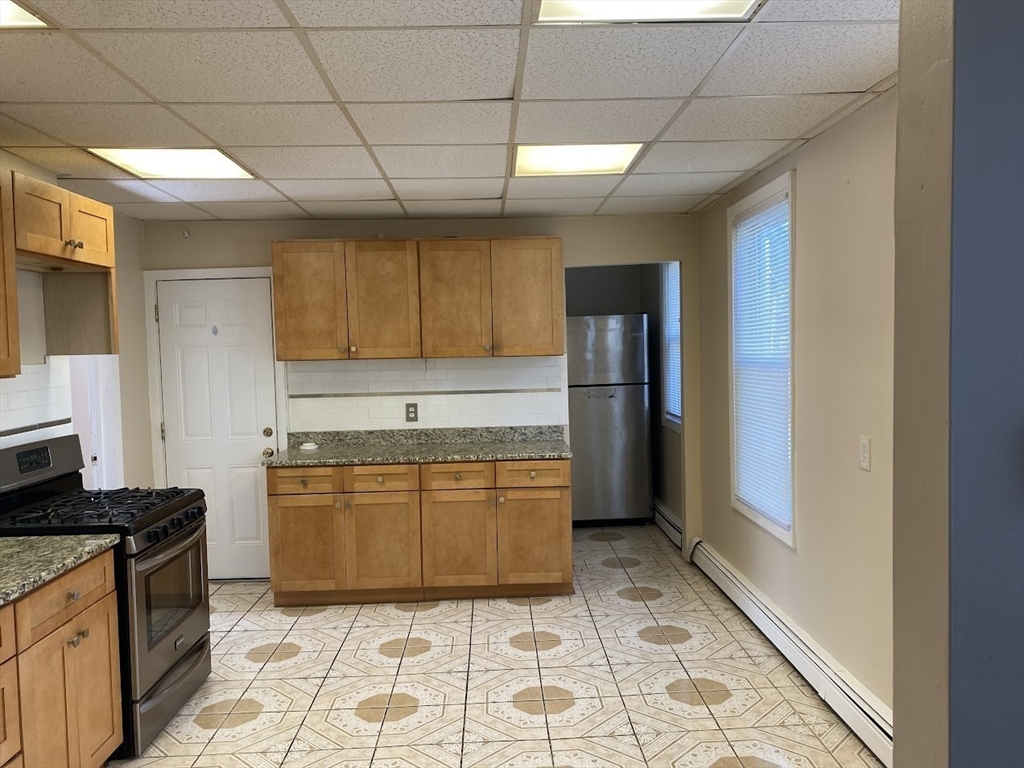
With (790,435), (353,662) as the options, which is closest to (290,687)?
(353,662)

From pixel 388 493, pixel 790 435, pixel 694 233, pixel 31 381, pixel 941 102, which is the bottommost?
pixel 388 493

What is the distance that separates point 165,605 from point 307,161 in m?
2.01

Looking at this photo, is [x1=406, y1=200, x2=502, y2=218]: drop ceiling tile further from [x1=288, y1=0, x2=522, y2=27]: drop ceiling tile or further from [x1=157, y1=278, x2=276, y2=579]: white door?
[x1=288, y1=0, x2=522, y2=27]: drop ceiling tile

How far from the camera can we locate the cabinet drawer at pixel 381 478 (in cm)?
397

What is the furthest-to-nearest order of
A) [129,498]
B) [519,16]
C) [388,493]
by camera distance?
[388,493] → [129,498] → [519,16]

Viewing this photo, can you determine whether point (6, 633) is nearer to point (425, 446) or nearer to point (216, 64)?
point (216, 64)

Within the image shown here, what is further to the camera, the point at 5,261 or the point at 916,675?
the point at 5,261

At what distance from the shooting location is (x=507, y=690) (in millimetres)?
2941

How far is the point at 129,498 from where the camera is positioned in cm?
287

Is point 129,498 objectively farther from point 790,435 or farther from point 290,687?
point 790,435

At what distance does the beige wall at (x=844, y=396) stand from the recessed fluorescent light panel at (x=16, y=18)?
104 inches

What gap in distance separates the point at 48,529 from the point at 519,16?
2369 millimetres

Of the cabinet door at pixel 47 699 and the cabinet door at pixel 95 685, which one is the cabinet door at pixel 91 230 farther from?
the cabinet door at pixel 47 699

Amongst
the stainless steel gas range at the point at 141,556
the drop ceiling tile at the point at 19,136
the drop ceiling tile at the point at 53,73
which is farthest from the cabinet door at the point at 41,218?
the stainless steel gas range at the point at 141,556
